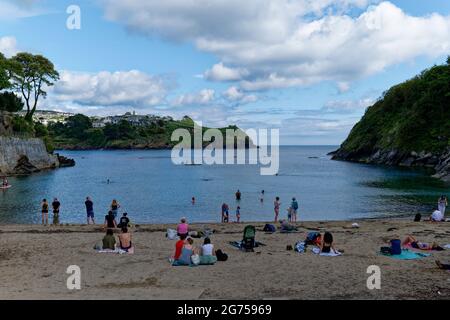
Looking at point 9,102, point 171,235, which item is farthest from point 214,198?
point 9,102

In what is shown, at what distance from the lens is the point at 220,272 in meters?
17.4

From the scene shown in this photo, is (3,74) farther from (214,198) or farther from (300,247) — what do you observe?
(300,247)

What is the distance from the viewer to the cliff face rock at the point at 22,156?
7988cm

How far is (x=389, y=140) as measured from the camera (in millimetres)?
126562

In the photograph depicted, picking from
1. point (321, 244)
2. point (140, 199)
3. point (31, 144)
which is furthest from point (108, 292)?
point (31, 144)

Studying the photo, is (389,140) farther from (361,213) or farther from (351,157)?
(361,213)

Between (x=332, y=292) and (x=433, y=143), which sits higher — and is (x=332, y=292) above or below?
below

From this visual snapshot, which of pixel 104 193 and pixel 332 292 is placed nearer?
pixel 332 292

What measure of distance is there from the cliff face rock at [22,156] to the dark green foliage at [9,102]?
10.7 meters

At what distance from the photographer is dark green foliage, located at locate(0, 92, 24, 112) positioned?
318 feet

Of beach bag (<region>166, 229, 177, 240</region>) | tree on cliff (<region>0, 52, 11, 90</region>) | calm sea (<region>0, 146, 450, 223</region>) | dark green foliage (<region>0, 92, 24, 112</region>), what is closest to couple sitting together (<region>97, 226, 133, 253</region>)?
beach bag (<region>166, 229, 177, 240</region>)

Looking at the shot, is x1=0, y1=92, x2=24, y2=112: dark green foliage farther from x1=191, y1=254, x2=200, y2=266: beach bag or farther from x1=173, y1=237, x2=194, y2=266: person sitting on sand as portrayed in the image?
x1=191, y1=254, x2=200, y2=266: beach bag

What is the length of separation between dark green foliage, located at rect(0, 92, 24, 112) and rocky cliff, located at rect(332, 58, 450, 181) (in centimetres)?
9076

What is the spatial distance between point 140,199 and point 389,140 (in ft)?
302
